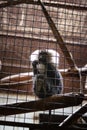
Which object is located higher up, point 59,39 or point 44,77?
point 59,39

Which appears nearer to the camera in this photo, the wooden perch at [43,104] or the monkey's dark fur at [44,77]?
the wooden perch at [43,104]

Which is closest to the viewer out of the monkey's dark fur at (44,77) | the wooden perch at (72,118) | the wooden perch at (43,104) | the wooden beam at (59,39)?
the wooden perch at (72,118)

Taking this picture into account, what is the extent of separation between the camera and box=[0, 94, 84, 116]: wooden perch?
185 centimetres

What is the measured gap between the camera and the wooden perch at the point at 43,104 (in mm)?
1848

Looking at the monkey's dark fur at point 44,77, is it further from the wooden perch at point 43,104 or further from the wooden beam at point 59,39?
the wooden perch at point 43,104

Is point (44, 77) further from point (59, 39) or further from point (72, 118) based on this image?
point (72, 118)

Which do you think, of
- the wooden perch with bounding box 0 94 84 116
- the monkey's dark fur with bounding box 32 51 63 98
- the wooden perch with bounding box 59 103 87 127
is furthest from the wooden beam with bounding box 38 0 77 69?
the wooden perch with bounding box 59 103 87 127

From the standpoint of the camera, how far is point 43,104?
1894mm

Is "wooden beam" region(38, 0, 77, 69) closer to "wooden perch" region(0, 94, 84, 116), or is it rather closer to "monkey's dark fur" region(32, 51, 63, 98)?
"monkey's dark fur" region(32, 51, 63, 98)

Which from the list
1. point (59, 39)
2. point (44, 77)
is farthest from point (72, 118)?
point (44, 77)

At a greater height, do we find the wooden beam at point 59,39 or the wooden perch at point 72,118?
the wooden beam at point 59,39

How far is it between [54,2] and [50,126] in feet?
4.59

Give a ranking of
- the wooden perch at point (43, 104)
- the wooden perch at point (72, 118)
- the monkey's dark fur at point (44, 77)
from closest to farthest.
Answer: the wooden perch at point (72, 118) → the wooden perch at point (43, 104) → the monkey's dark fur at point (44, 77)

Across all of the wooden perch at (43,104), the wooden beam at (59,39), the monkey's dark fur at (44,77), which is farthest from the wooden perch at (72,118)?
the monkey's dark fur at (44,77)
